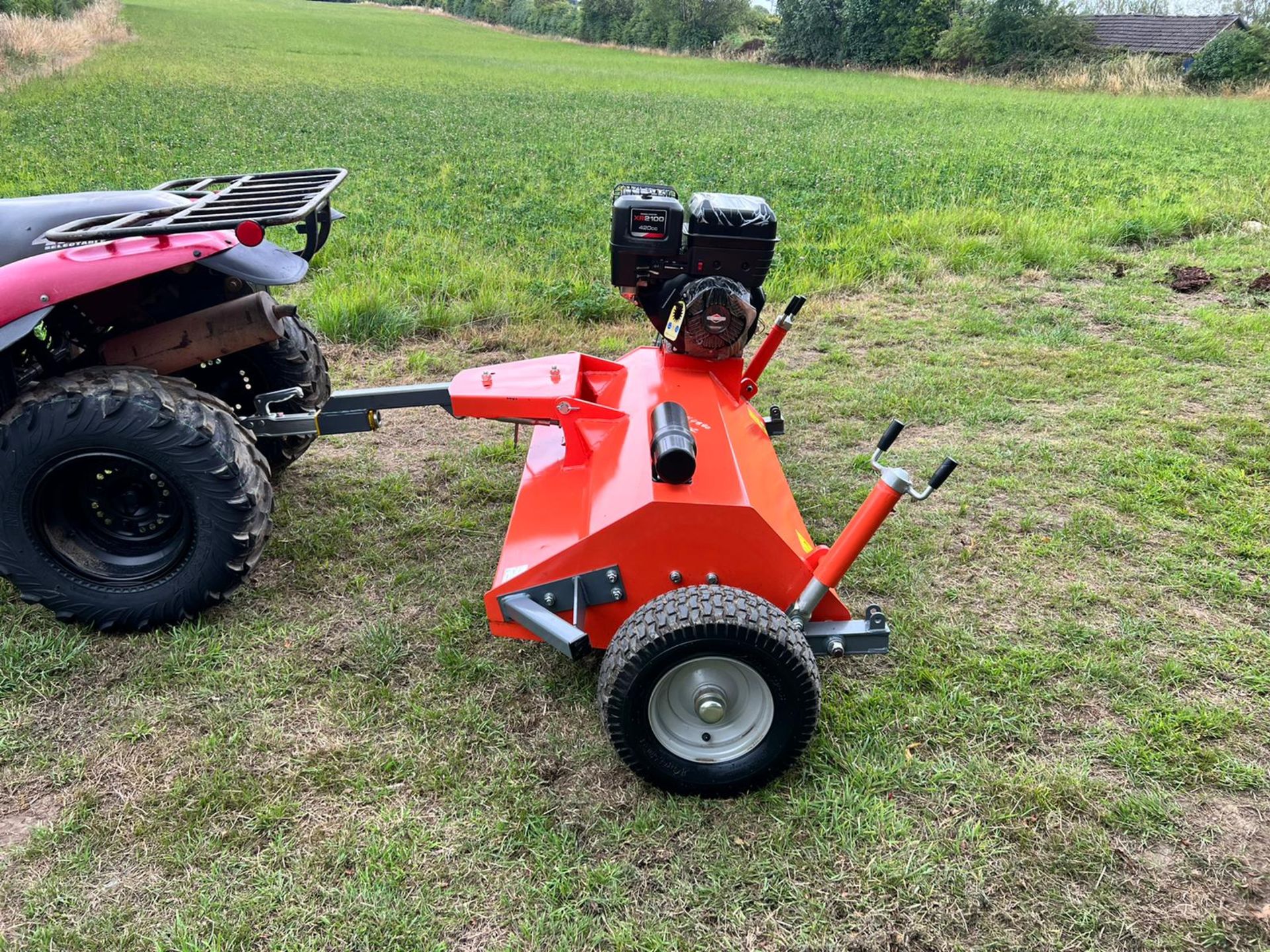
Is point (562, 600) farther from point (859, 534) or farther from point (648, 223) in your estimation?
point (648, 223)

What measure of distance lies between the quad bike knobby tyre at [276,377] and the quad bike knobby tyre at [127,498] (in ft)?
2.30

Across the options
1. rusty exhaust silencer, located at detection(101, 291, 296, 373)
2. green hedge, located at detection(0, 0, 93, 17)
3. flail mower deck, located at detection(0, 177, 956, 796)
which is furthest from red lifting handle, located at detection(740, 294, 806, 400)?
green hedge, located at detection(0, 0, 93, 17)

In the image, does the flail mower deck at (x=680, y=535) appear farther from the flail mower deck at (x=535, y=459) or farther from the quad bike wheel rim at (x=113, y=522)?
the quad bike wheel rim at (x=113, y=522)

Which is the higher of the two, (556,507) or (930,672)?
(556,507)

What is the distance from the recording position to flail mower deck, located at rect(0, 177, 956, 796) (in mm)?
2551

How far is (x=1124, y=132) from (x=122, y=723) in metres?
18.8

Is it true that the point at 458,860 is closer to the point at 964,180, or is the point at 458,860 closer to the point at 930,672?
the point at 930,672

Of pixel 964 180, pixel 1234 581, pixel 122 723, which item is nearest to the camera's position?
pixel 122 723

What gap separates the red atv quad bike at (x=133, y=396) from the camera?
2910 millimetres

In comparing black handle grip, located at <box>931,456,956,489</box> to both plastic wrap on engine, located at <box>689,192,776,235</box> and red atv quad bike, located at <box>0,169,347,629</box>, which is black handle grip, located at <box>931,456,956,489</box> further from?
red atv quad bike, located at <box>0,169,347,629</box>

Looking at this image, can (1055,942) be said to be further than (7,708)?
No

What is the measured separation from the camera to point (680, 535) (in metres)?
2.67

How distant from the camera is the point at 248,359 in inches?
153

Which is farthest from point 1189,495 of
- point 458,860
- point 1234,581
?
point 458,860
